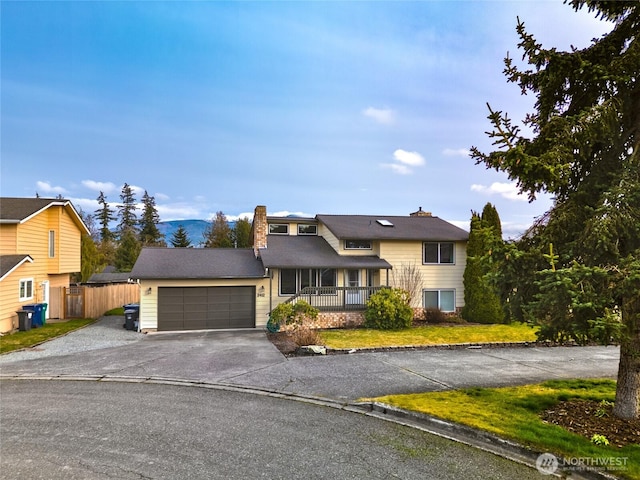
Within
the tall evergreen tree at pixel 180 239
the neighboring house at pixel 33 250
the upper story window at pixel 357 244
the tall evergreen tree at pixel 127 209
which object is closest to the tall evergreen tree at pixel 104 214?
the tall evergreen tree at pixel 127 209

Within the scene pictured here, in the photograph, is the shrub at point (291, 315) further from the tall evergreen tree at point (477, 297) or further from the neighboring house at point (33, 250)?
the neighboring house at point (33, 250)

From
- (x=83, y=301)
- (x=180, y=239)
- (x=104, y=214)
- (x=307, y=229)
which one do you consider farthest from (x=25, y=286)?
(x=104, y=214)

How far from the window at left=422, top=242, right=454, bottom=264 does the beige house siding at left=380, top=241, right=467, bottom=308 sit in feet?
1.08

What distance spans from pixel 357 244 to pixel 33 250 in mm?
17599

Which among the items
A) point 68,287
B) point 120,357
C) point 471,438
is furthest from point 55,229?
point 471,438

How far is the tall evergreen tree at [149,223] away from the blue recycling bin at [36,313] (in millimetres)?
36254

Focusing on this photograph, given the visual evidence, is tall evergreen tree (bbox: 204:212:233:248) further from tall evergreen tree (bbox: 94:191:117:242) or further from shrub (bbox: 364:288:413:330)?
shrub (bbox: 364:288:413:330)

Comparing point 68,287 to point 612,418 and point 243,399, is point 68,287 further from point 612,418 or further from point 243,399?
point 612,418

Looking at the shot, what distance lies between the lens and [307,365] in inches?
452

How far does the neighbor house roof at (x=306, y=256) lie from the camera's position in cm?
1925

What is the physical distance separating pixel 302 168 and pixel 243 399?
17.2 metres

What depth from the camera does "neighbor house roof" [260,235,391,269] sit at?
758 inches

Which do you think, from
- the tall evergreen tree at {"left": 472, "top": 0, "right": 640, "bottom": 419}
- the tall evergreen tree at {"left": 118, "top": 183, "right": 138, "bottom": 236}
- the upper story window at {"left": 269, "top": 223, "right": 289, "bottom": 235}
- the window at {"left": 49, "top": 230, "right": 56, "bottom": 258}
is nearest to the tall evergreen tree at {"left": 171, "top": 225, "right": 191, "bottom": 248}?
the tall evergreen tree at {"left": 118, "top": 183, "right": 138, "bottom": 236}

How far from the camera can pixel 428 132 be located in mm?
17750
